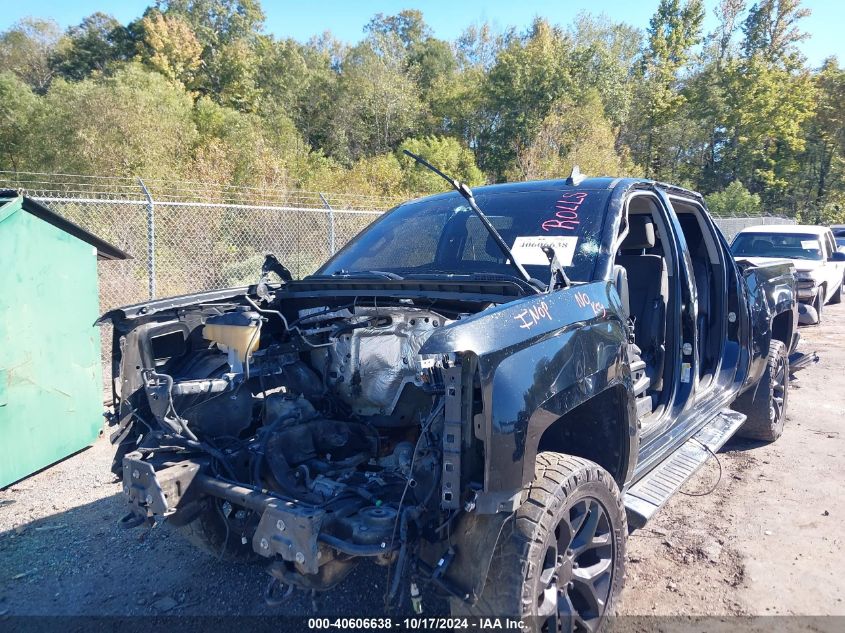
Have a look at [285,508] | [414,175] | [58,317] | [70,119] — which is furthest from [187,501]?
[414,175]

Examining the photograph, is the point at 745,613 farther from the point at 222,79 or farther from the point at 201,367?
the point at 222,79

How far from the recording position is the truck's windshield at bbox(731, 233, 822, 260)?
1168 cm

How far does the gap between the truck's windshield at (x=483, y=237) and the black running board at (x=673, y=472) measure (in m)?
1.09

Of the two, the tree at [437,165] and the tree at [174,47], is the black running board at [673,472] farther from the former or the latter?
the tree at [174,47]

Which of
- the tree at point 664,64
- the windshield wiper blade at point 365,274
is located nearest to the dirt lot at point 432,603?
the windshield wiper blade at point 365,274

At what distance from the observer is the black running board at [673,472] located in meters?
2.71

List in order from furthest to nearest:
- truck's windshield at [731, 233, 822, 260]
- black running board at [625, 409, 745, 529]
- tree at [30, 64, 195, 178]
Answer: tree at [30, 64, 195, 178] < truck's windshield at [731, 233, 822, 260] < black running board at [625, 409, 745, 529]

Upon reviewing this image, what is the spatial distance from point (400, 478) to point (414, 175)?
19469mm

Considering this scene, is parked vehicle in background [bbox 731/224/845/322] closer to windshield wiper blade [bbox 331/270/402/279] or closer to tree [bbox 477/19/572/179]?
windshield wiper blade [bbox 331/270/402/279]

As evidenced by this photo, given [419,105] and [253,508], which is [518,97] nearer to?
[419,105]

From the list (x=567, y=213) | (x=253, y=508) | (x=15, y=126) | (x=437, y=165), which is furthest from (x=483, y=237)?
(x=437, y=165)

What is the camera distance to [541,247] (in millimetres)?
2855

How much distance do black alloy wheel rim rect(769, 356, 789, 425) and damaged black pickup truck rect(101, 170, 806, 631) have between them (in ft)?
3.67

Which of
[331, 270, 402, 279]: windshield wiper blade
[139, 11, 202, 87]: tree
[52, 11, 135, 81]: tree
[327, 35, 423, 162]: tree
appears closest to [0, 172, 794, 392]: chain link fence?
[331, 270, 402, 279]: windshield wiper blade
